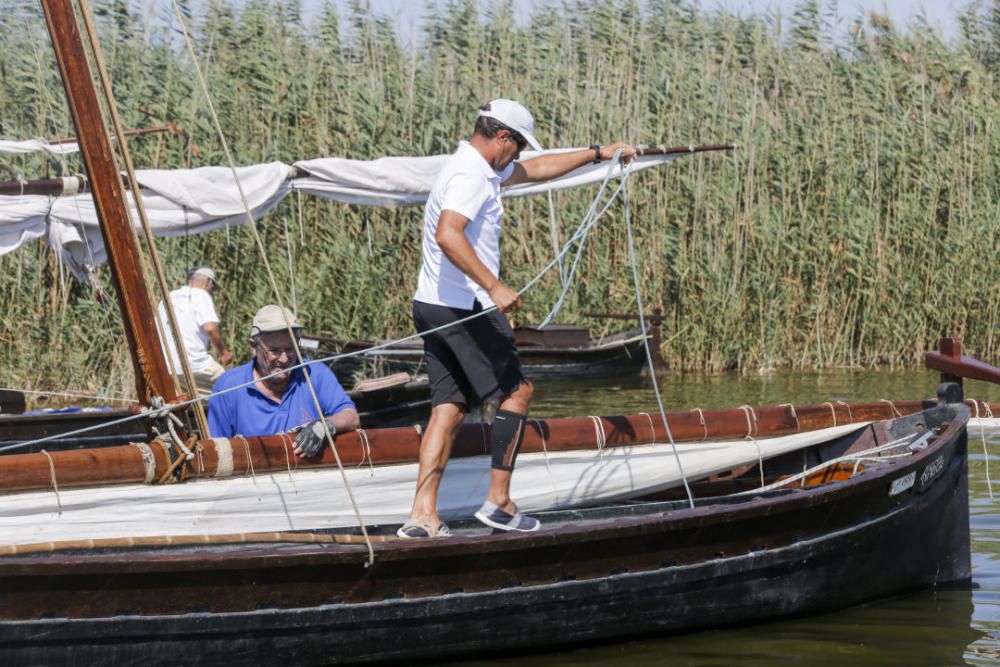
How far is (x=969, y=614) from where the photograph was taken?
5738 mm

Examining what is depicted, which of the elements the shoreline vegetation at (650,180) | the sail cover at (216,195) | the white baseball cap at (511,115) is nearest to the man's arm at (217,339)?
the sail cover at (216,195)

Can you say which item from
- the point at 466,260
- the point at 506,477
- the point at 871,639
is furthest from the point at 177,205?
the point at 871,639

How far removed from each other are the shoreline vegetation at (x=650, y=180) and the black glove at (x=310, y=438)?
694 cm

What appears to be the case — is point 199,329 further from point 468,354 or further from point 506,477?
point 468,354

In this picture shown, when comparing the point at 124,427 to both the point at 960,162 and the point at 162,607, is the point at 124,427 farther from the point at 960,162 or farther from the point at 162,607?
the point at 960,162

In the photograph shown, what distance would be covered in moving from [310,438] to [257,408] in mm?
529

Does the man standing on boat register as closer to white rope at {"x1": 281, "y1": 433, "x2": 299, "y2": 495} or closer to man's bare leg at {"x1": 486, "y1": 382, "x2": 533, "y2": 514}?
man's bare leg at {"x1": 486, "y1": 382, "x2": 533, "y2": 514}

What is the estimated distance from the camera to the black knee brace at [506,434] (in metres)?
5.28

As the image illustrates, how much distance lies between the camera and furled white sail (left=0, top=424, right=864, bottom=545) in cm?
499

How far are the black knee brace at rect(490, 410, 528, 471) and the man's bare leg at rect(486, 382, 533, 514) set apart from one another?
3 cm

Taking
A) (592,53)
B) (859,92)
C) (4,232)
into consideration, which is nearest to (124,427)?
(4,232)

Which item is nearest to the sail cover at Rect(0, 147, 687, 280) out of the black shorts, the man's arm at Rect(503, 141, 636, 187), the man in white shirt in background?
the man in white shirt in background

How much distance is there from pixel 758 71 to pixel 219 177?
5693 millimetres

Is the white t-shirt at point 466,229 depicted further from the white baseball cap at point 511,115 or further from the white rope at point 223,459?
the white rope at point 223,459
